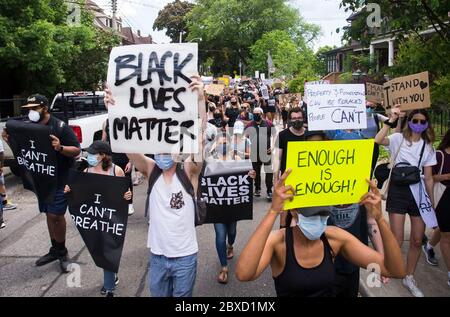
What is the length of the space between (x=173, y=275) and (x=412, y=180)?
270 cm

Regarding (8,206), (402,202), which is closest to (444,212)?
(402,202)

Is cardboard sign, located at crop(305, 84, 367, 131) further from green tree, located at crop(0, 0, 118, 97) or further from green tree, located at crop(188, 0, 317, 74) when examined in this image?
green tree, located at crop(188, 0, 317, 74)

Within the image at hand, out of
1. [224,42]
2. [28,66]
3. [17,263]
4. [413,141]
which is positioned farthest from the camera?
[224,42]

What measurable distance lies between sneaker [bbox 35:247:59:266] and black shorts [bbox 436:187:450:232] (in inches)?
172

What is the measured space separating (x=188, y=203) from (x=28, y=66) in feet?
49.9

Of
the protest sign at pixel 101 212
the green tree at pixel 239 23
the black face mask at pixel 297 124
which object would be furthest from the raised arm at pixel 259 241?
the green tree at pixel 239 23

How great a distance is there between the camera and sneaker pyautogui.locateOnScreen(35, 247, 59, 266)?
18.1 feet

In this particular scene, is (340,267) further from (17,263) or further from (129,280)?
(17,263)

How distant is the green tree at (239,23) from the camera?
56438mm

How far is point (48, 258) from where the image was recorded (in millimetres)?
5562

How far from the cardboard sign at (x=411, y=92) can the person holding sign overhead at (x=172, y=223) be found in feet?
8.15

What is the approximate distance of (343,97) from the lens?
4.32 m

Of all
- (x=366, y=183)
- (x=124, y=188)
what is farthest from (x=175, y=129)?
(x=366, y=183)

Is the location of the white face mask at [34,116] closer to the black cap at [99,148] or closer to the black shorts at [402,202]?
the black cap at [99,148]
